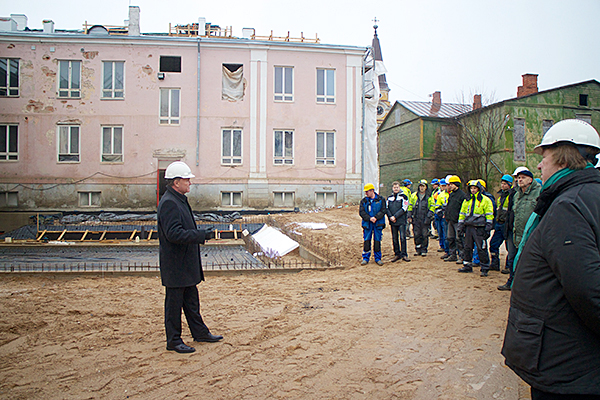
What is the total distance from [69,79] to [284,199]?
1394 centimetres

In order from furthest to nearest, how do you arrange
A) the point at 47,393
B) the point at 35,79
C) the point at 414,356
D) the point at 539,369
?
the point at 35,79 → the point at 414,356 → the point at 47,393 → the point at 539,369

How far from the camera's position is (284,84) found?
24.6m

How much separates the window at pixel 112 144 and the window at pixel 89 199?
6.74 feet

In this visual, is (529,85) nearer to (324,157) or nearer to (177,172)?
(324,157)

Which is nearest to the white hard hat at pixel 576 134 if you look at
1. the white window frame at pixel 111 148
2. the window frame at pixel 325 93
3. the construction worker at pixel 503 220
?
the construction worker at pixel 503 220

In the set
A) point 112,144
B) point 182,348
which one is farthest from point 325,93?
point 182,348

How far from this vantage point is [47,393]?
3.93 m

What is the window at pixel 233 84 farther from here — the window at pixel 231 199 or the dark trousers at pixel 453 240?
the dark trousers at pixel 453 240

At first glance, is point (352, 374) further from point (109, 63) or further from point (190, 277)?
point (109, 63)

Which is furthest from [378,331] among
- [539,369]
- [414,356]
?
[539,369]

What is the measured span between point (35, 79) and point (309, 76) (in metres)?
15.5

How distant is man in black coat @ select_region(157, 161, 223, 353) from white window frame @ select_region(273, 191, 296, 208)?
19390mm

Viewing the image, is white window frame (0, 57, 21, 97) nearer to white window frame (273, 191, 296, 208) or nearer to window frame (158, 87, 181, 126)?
window frame (158, 87, 181, 126)

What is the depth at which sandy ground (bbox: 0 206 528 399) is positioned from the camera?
3.97 metres
